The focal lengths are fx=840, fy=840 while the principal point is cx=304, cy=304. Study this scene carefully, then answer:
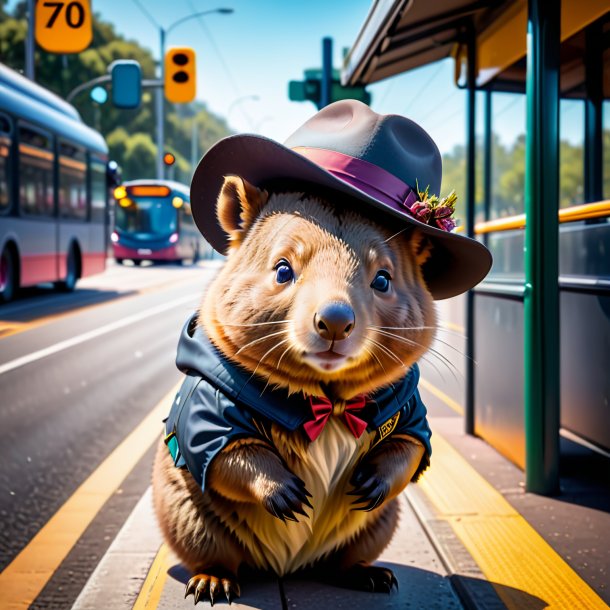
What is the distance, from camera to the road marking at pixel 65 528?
3.19m

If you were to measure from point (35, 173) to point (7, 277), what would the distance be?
1940 mm

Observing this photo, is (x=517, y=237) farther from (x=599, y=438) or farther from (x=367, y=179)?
(x=367, y=179)

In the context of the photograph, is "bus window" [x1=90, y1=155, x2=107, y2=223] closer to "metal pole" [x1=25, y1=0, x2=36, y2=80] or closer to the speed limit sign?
the speed limit sign

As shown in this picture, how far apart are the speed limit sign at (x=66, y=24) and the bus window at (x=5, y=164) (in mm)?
1379

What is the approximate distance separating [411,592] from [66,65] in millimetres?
42829

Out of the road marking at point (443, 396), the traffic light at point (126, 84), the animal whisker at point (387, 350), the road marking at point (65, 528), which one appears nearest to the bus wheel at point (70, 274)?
the traffic light at point (126, 84)

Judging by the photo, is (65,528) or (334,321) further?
(65,528)

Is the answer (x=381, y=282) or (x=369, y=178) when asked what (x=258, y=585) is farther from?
(x=369, y=178)

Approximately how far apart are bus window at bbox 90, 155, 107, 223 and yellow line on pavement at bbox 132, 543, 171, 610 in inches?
590

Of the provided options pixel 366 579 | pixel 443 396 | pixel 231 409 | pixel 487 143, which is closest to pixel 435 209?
pixel 231 409

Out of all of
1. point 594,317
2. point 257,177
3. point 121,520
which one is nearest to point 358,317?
point 257,177

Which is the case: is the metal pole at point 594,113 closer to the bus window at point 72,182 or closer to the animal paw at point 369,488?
the animal paw at point 369,488

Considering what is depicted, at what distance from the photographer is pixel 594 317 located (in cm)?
437

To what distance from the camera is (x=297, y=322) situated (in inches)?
82.6
